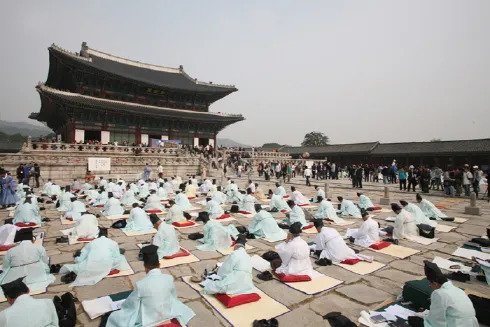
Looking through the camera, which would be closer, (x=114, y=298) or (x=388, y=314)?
(x=388, y=314)

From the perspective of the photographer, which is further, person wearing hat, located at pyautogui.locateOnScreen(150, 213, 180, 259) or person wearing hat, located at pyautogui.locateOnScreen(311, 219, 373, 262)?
person wearing hat, located at pyautogui.locateOnScreen(150, 213, 180, 259)

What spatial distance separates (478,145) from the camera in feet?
86.7

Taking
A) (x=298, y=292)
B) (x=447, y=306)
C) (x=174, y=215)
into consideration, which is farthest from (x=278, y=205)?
(x=447, y=306)

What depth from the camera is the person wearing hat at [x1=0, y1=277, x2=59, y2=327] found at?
10.5 feet

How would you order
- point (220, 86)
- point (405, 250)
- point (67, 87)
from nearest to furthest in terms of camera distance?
point (405, 250), point (67, 87), point (220, 86)

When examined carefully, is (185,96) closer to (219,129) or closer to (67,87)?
(219,129)

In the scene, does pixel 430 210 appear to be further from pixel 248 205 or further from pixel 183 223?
pixel 183 223

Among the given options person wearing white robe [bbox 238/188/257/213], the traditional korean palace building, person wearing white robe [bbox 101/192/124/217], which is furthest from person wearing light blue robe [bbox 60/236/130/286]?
the traditional korean palace building

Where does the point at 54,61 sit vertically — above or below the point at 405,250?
above

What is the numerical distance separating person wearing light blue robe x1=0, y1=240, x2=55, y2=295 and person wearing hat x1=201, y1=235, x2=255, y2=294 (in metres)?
3.14

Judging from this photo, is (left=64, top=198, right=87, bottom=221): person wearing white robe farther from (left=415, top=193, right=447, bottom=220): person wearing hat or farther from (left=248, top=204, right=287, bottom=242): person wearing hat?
(left=415, top=193, right=447, bottom=220): person wearing hat

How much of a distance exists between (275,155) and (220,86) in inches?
453

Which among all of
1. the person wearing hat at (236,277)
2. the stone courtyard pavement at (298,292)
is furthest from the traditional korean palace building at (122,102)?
the person wearing hat at (236,277)

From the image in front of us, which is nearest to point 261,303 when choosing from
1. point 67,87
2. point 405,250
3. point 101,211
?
point 405,250
